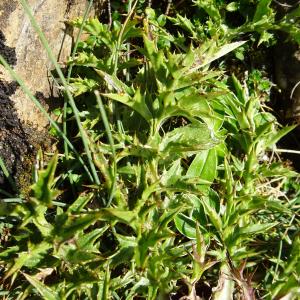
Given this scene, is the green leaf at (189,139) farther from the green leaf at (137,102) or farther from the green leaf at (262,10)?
the green leaf at (262,10)

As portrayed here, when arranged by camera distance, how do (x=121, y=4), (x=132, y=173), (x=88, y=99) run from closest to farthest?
(x=132, y=173)
(x=88, y=99)
(x=121, y=4)

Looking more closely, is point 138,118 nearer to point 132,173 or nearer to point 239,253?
point 132,173

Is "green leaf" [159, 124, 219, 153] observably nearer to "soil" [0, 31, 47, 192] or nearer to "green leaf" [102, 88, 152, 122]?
"green leaf" [102, 88, 152, 122]

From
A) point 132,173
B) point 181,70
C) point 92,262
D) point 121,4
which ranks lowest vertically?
point 92,262

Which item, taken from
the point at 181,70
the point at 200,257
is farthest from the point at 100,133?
the point at 200,257

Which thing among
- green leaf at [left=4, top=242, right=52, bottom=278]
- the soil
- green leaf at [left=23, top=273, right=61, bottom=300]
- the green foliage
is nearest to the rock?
the soil
